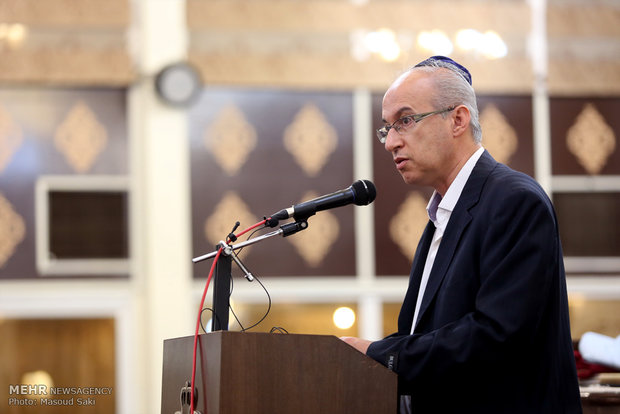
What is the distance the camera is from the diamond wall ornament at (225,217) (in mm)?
6121

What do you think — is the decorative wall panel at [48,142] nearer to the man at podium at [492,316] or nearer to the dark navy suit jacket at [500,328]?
the man at podium at [492,316]

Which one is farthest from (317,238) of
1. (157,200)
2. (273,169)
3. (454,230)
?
(454,230)

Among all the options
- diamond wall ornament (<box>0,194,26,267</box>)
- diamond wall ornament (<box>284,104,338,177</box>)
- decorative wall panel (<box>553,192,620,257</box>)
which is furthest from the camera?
decorative wall panel (<box>553,192,620,257</box>)

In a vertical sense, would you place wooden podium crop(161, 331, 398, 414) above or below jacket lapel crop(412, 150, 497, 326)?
below

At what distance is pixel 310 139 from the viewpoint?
6.34 metres

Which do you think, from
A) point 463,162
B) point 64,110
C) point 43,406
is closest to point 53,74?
point 64,110

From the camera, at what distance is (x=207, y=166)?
6.18m

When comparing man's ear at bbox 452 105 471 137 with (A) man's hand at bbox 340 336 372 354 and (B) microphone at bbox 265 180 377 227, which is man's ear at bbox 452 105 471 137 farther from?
(A) man's hand at bbox 340 336 372 354

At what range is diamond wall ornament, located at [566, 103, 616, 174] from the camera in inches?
258

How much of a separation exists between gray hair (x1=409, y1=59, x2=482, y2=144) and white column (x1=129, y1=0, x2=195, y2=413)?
12.9 feet

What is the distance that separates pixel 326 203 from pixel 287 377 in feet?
1.73

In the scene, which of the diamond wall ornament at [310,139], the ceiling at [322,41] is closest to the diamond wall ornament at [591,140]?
the ceiling at [322,41]

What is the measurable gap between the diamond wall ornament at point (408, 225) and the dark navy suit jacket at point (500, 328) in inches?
165

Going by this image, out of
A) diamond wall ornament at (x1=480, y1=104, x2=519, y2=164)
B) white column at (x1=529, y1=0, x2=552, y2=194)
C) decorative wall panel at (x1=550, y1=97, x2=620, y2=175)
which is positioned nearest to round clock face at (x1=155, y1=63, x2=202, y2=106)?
diamond wall ornament at (x1=480, y1=104, x2=519, y2=164)
